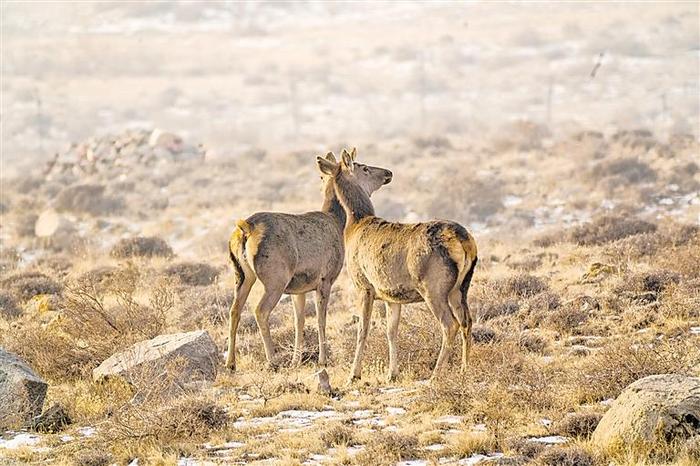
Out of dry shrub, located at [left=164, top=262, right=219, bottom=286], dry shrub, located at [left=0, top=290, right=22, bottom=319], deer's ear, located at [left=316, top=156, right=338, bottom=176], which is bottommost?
dry shrub, located at [left=164, top=262, right=219, bottom=286]

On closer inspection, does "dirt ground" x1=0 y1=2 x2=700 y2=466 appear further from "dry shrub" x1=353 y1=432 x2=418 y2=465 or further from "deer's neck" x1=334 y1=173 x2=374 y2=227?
"deer's neck" x1=334 y1=173 x2=374 y2=227

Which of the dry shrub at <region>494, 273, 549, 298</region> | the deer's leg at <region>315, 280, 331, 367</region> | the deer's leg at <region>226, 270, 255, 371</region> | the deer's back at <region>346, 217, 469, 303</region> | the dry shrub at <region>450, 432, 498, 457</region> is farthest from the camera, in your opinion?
the dry shrub at <region>494, 273, 549, 298</region>

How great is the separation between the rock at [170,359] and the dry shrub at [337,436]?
6.72 feet

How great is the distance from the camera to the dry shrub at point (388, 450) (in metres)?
8.98

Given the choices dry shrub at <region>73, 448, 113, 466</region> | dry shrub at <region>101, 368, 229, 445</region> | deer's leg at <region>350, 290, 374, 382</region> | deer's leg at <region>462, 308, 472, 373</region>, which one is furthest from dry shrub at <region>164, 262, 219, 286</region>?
dry shrub at <region>73, 448, 113, 466</region>

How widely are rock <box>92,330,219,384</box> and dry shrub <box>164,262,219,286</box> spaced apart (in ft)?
26.3

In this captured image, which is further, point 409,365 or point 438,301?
point 409,365

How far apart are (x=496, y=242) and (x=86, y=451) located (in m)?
16.7

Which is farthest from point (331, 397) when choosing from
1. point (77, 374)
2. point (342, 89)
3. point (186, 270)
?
point (342, 89)

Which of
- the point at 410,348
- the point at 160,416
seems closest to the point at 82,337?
the point at 160,416

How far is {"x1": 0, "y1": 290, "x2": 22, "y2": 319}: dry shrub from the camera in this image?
17.3m

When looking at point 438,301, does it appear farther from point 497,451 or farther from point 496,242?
point 496,242

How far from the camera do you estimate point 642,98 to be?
284 feet

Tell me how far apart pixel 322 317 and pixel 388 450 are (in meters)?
3.99
